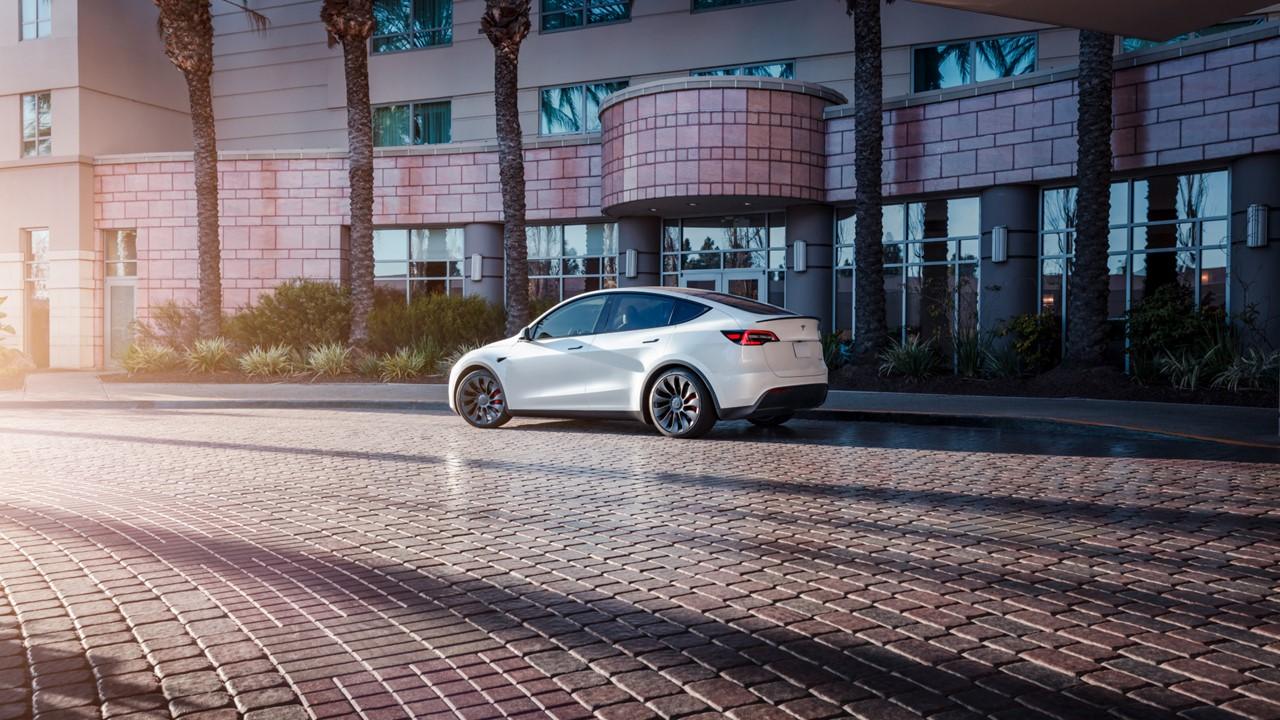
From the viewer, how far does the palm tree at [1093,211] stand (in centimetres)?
1798

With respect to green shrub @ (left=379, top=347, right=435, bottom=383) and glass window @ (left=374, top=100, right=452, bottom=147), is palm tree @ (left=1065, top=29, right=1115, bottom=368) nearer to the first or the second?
green shrub @ (left=379, top=347, right=435, bottom=383)

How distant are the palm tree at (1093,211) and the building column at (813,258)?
7.66 m

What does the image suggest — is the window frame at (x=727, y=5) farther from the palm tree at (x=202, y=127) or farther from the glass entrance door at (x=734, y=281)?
the palm tree at (x=202, y=127)

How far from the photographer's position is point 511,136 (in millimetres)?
22969

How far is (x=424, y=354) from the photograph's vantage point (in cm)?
2330

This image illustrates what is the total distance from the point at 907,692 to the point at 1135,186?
2051 cm

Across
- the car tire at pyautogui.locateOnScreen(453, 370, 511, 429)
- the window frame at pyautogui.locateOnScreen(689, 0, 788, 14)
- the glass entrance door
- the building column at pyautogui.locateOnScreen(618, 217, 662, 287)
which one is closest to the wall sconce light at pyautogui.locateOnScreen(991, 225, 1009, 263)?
the glass entrance door

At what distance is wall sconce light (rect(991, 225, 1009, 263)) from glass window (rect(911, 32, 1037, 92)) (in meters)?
4.92

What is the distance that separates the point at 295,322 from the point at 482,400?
13.4 metres

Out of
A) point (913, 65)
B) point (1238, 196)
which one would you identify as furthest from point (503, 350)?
point (913, 65)

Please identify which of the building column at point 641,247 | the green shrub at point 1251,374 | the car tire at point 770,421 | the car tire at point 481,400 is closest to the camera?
the car tire at point 481,400

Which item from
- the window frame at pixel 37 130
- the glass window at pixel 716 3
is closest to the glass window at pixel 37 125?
the window frame at pixel 37 130

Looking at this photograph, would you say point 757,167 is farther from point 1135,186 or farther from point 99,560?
point 99,560

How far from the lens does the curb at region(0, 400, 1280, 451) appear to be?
1215 centimetres
